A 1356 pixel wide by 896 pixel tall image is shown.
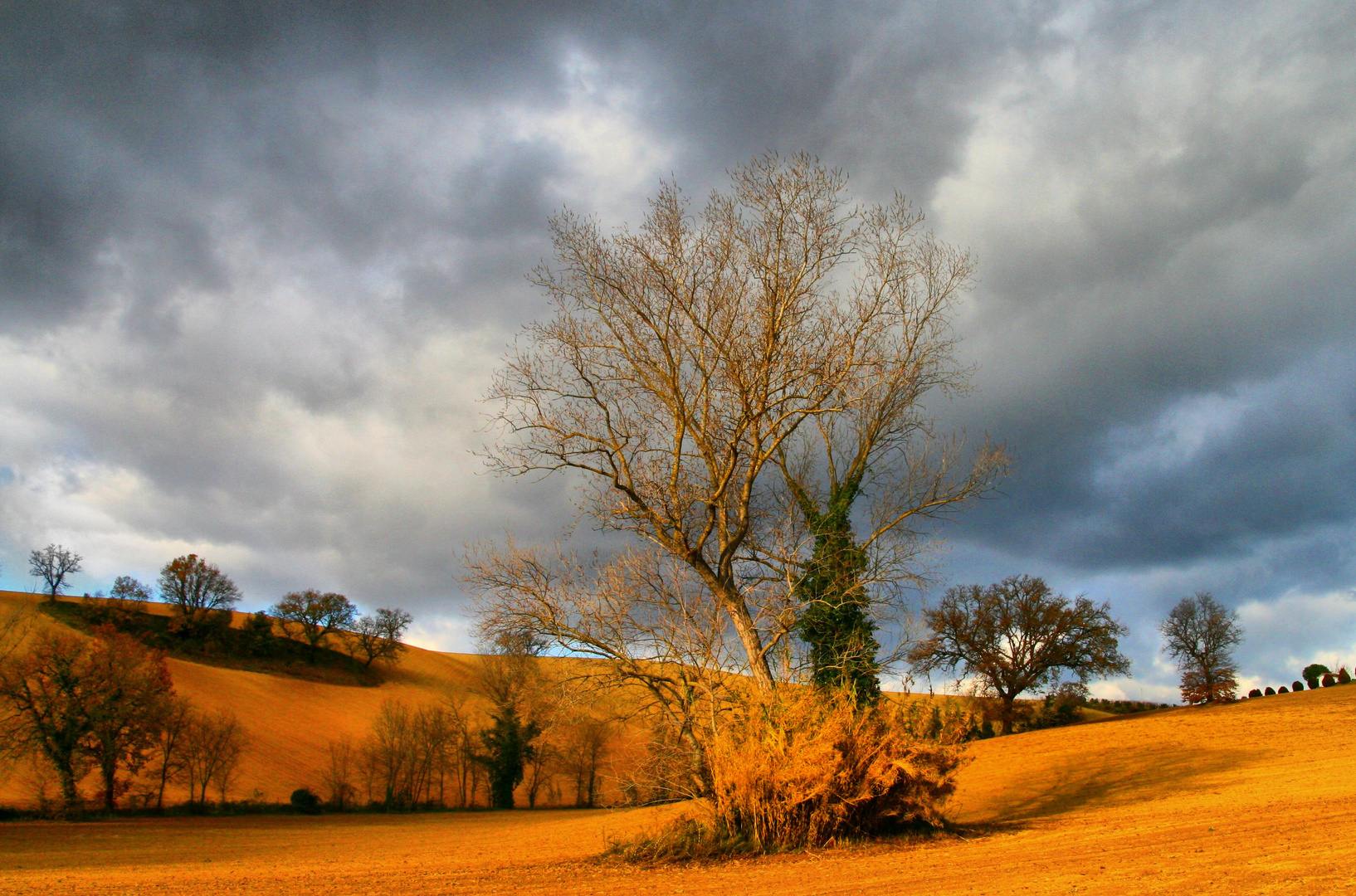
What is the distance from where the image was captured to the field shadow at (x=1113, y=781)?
63.1 feet

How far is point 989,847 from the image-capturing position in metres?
12.1

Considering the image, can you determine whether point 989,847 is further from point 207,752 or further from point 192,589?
point 192,589

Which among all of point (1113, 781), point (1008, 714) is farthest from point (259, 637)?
point (1113, 781)

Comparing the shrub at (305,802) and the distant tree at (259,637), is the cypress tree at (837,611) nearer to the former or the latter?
the shrub at (305,802)

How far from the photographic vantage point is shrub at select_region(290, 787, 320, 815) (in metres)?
41.8

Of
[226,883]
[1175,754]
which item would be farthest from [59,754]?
[1175,754]

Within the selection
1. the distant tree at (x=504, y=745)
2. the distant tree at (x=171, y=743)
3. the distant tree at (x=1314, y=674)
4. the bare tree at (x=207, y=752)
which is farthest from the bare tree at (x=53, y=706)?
the distant tree at (x=1314, y=674)

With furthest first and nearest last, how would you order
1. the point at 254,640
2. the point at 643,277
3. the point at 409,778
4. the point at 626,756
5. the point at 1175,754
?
the point at 254,640 < the point at 409,778 < the point at 1175,754 < the point at 643,277 < the point at 626,756

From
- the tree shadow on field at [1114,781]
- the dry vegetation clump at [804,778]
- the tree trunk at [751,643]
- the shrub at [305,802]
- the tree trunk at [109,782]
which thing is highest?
the tree trunk at [751,643]

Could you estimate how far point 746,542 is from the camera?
1564 centimetres

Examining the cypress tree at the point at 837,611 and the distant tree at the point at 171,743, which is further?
the distant tree at the point at 171,743

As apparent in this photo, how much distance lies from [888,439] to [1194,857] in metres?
10.4

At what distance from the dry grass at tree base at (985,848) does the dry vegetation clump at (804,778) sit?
1.57 feet

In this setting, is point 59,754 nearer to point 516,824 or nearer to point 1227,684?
point 516,824
